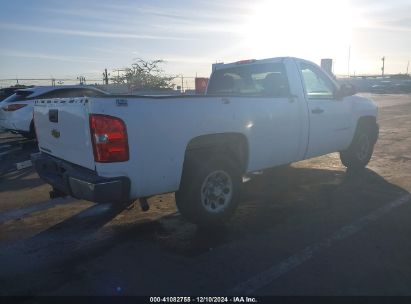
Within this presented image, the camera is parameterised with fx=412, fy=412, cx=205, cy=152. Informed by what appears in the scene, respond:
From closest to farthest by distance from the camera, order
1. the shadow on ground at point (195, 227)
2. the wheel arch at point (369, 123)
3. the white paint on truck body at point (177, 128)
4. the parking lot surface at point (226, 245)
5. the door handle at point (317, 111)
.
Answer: the parking lot surface at point (226, 245)
the white paint on truck body at point (177, 128)
the shadow on ground at point (195, 227)
the door handle at point (317, 111)
the wheel arch at point (369, 123)

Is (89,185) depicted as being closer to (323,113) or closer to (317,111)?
(317,111)

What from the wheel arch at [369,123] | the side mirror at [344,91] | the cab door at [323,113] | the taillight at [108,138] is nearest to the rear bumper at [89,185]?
the taillight at [108,138]

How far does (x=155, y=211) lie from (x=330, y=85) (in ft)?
11.6

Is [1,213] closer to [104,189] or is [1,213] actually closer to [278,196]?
[104,189]

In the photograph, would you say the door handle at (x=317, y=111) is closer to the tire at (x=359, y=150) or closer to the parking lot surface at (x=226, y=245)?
the parking lot surface at (x=226, y=245)

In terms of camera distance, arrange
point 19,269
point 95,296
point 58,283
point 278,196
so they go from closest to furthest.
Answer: point 95,296 → point 58,283 → point 19,269 → point 278,196

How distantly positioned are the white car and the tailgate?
21.4ft

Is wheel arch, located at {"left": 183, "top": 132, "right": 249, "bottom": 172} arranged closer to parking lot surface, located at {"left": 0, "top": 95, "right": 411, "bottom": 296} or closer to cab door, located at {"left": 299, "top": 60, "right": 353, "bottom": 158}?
parking lot surface, located at {"left": 0, "top": 95, "right": 411, "bottom": 296}

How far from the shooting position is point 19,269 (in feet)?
12.9

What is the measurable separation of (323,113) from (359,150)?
1.81 meters

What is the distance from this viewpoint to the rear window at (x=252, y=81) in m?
6.02

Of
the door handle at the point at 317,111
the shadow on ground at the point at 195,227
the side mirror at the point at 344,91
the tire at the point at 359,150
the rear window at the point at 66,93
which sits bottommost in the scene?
the shadow on ground at the point at 195,227

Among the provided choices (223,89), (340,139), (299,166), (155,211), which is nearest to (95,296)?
→ (155,211)

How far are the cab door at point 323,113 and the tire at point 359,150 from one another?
47 cm
